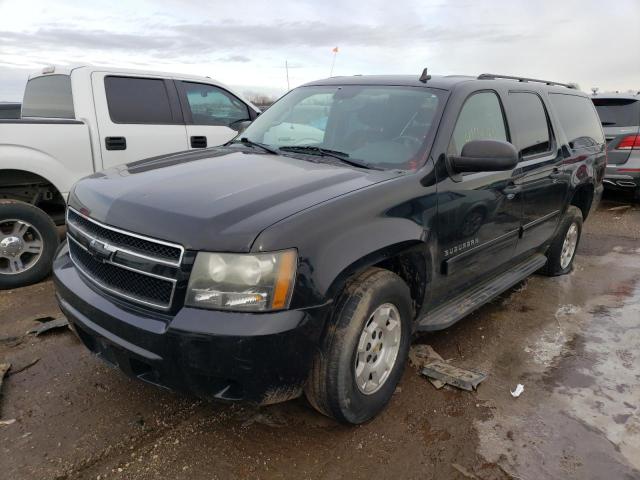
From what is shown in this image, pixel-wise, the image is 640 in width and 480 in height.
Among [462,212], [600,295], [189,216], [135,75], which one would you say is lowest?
[600,295]

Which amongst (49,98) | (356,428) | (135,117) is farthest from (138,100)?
(356,428)

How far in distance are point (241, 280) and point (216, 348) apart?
0.29 meters

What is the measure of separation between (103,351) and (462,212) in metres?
2.16

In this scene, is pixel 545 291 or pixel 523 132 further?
pixel 545 291

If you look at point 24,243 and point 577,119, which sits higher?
point 577,119

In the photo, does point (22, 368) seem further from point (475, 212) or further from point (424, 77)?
point (424, 77)

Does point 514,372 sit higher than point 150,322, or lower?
lower

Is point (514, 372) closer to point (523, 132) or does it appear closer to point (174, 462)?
point (523, 132)

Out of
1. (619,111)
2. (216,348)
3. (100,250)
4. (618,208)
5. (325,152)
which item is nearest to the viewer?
(216,348)

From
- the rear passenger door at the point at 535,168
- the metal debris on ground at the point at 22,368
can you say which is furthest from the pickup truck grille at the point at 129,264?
the rear passenger door at the point at 535,168

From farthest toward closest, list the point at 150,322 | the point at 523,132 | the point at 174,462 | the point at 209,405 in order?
the point at 523,132, the point at 209,405, the point at 174,462, the point at 150,322

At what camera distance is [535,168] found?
13.0 ft

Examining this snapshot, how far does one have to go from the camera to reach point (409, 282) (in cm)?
295

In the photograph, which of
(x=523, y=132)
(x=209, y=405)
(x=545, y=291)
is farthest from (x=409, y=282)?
(x=545, y=291)
